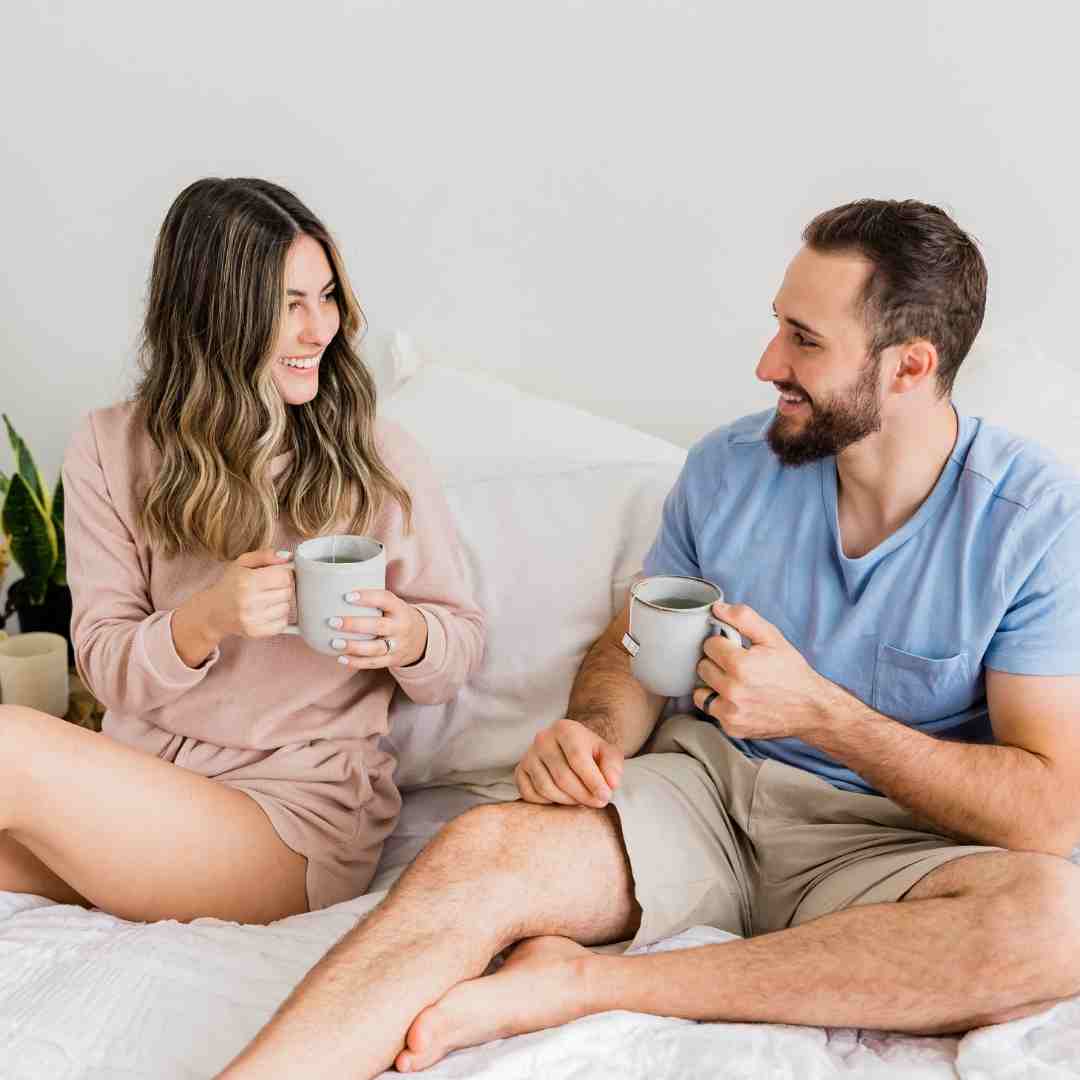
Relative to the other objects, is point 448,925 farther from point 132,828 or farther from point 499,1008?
point 132,828

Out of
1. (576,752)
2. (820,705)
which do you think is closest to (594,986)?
(576,752)

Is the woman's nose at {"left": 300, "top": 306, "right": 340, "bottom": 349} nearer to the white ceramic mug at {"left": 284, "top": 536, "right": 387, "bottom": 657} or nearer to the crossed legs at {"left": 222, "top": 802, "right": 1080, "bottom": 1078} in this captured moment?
the white ceramic mug at {"left": 284, "top": 536, "right": 387, "bottom": 657}

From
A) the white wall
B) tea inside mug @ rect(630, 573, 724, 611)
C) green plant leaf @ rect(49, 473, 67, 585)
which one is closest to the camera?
tea inside mug @ rect(630, 573, 724, 611)

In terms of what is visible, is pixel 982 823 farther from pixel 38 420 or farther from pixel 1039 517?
pixel 38 420

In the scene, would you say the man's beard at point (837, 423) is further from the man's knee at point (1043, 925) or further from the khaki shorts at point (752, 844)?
the man's knee at point (1043, 925)

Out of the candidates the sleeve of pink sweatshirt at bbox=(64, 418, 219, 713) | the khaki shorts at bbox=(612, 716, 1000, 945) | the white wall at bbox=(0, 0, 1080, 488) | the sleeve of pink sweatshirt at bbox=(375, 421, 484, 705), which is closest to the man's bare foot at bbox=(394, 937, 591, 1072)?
the khaki shorts at bbox=(612, 716, 1000, 945)

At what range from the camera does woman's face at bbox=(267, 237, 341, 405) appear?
1.46 metres

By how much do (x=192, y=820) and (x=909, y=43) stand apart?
147 centimetres

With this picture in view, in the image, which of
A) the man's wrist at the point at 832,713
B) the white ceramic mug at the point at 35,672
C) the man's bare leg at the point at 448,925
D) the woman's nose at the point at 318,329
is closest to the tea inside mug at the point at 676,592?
the man's wrist at the point at 832,713

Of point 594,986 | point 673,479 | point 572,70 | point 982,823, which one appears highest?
point 572,70

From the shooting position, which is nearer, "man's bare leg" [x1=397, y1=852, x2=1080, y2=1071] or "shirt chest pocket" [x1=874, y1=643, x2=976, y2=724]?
"man's bare leg" [x1=397, y1=852, x2=1080, y2=1071]

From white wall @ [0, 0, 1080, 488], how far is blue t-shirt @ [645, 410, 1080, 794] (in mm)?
507

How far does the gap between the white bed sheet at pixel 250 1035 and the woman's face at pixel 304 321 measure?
66cm

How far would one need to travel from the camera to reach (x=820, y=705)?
1.29 metres
